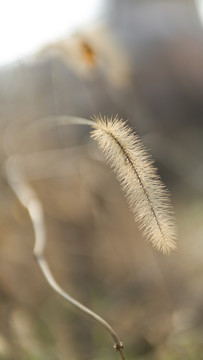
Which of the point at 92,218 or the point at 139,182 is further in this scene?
the point at 92,218

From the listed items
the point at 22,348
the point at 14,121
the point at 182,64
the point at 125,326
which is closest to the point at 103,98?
the point at 14,121

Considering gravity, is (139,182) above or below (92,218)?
below

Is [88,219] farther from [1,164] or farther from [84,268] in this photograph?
[1,164]

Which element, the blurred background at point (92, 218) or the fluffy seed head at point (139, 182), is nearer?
the fluffy seed head at point (139, 182)

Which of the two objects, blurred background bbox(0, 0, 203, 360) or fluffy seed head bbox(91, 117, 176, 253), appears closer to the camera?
fluffy seed head bbox(91, 117, 176, 253)
